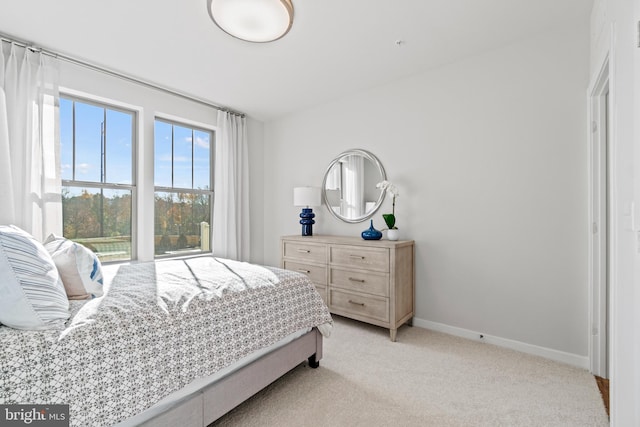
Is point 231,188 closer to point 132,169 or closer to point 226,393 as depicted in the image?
point 132,169

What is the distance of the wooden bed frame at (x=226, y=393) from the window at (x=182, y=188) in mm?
2391

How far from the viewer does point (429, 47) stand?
2.64 meters

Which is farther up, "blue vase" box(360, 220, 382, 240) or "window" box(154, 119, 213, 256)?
"window" box(154, 119, 213, 256)

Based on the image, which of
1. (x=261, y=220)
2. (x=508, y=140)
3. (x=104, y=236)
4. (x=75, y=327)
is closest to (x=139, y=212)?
(x=104, y=236)

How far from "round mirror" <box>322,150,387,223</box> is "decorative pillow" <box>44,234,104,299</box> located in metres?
2.53

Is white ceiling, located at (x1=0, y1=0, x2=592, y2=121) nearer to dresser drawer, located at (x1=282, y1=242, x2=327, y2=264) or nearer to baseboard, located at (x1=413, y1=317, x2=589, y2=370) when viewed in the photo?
dresser drawer, located at (x1=282, y1=242, x2=327, y2=264)

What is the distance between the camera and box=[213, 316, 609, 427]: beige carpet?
1.70 meters

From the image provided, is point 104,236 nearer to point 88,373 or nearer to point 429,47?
point 88,373

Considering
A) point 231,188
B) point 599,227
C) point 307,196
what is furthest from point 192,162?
point 599,227

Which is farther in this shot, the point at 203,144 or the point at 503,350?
the point at 203,144
